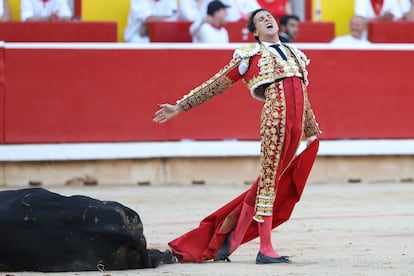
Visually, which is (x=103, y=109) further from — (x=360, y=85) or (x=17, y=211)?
(x=17, y=211)

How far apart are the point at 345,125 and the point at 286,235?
157 inches

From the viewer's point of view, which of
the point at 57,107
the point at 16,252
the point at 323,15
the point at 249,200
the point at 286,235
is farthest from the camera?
the point at 323,15

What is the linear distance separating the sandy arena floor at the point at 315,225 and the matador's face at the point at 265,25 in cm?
120

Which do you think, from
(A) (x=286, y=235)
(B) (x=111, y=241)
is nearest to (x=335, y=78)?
(A) (x=286, y=235)

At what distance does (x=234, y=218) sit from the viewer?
21.9ft

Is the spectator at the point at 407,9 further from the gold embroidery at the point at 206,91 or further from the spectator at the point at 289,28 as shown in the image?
the gold embroidery at the point at 206,91

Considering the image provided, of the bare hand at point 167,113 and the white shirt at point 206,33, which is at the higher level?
the bare hand at point 167,113

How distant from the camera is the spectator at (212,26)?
1153 cm

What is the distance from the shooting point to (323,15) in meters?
13.1

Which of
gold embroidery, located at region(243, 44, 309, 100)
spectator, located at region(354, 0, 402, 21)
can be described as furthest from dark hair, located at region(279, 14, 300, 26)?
gold embroidery, located at region(243, 44, 309, 100)

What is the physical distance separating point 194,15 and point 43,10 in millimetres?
A: 1465

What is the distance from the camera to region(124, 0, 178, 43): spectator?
1180 centimetres

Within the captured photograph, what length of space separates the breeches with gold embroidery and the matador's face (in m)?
0.26

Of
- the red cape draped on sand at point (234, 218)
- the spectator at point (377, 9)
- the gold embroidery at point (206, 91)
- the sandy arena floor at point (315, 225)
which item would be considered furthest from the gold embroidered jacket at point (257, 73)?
the spectator at point (377, 9)
